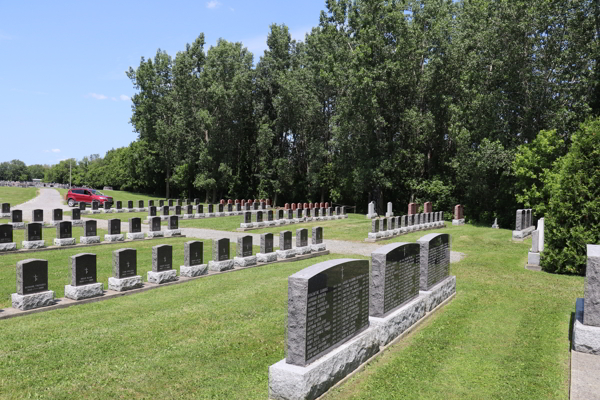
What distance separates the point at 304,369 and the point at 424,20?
34866 millimetres

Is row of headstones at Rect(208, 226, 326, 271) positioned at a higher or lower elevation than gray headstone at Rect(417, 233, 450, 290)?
lower

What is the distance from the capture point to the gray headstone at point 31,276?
8.94 m

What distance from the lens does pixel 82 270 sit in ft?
32.3

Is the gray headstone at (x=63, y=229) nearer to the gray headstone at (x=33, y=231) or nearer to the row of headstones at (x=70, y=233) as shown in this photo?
the row of headstones at (x=70, y=233)

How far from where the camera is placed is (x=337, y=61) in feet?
122

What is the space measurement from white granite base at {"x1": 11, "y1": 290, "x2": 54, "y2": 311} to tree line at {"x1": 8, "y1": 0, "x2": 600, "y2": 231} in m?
25.0

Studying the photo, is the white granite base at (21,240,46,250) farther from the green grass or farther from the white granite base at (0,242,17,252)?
the green grass

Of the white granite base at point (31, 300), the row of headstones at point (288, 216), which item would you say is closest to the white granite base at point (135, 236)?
the row of headstones at point (288, 216)

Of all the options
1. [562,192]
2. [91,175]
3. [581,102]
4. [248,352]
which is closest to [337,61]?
[581,102]

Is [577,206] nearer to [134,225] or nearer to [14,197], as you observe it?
[134,225]

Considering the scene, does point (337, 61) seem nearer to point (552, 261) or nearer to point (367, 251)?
point (367, 251)

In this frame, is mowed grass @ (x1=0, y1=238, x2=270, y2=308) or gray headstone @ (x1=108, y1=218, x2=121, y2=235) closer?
mowed grass @ (x1=0, y1=238, x2=270, y2=308)

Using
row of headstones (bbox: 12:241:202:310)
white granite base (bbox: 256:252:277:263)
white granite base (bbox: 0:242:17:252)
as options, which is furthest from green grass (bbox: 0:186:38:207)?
row of headstones (bbox: 12:241:202:310)

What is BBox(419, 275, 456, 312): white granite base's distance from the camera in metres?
8.48
